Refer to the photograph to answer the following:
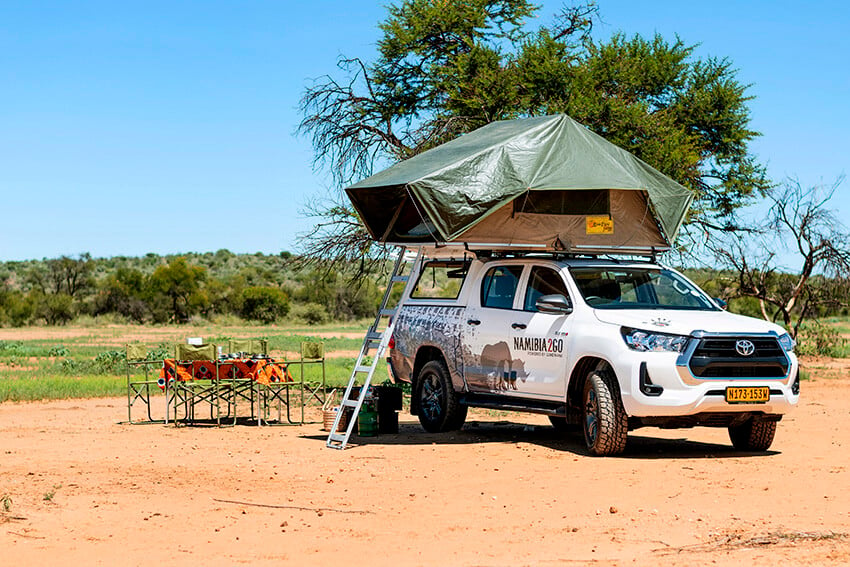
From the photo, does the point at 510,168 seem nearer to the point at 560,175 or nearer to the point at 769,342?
the point at 560,175

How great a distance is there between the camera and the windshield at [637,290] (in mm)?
12500

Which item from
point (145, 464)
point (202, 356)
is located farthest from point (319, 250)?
point (145, 464)

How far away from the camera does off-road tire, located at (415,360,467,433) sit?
1414cm

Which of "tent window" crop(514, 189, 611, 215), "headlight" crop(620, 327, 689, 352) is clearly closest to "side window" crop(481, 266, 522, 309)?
"tent window" crop(514, 189, 611, 215)

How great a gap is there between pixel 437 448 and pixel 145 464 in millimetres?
3152

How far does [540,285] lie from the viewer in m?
13.1

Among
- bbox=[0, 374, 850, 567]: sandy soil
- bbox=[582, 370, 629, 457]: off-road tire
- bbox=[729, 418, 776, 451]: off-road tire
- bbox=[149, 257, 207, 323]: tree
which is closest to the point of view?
bbox=[0, 374, 850, 567]: sandy soil

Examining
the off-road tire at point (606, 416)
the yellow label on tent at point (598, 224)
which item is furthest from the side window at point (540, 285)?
the off-road tire at point (606, 416)

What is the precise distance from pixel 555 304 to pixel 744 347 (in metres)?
2.00

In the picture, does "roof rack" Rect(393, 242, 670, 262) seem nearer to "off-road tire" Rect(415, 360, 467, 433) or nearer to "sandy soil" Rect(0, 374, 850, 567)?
"off-road tire" Rect(415, 360, 467, 433)

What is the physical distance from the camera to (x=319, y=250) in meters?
22.5

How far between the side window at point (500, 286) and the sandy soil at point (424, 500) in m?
1.59

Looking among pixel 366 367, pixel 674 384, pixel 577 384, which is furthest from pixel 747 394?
pixel 366 367

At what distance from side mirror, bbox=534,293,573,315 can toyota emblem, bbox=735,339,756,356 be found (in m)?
1.79
